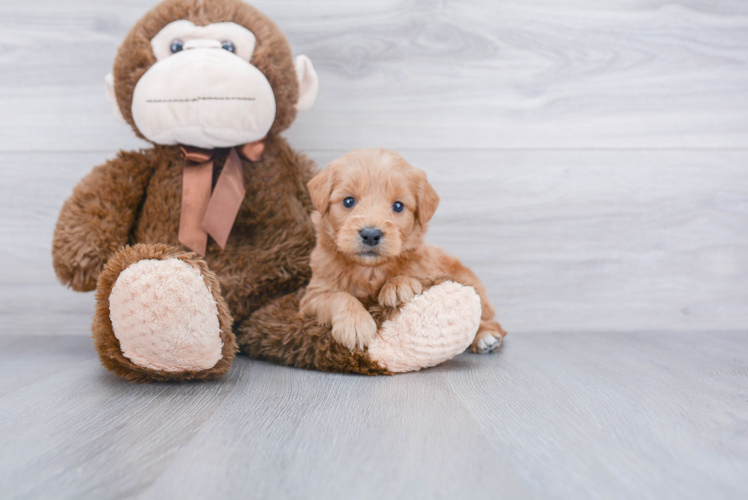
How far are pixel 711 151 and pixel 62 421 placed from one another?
1.87 meters

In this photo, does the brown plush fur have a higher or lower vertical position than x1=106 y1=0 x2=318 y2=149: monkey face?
lower

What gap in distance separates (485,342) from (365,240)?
49cm

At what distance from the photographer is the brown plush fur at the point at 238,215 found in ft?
3.77

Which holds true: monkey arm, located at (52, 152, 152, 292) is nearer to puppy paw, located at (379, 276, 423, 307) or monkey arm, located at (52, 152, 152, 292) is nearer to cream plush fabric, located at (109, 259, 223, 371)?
cream plush fabric, located at (109, 259, 223, 371)

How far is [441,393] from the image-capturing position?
3.07ft

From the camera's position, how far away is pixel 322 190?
109 cm

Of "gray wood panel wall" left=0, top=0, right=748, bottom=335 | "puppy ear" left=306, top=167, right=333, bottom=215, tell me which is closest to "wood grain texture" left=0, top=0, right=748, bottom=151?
"gray wood panel wall" left=0, top=0, right=748, bottom=335

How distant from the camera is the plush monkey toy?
1.03 metres

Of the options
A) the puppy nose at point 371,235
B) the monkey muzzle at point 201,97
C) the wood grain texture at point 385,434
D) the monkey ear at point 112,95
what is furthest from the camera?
the monkey ear at point 112,95

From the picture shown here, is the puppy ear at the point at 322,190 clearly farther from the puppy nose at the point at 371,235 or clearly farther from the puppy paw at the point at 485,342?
the puppy paw at the point at 485,342

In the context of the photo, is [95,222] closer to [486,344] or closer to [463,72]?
[486,344]

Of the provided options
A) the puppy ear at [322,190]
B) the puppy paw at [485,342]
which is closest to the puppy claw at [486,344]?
the puppy paw at [485,342]

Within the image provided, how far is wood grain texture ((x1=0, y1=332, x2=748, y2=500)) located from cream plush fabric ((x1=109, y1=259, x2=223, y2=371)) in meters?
0.07

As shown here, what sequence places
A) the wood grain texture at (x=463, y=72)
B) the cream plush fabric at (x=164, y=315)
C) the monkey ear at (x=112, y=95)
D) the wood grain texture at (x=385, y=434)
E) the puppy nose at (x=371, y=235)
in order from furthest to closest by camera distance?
1. the wood grain texture at (x=463, y=72)
2. the monkey ear at (x=112, y=95)
3. the puppy nose at (x=371, y=235)
4. the cream plush fabric at (x=164, y=315)
5. the wood grain texture at (x=385, y=434)
